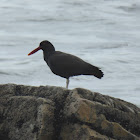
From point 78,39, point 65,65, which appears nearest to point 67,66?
point 65,65

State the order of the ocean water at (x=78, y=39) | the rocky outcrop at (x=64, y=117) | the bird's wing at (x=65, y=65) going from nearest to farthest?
the rocky outcrop at (x=64, y=117) → the bird's wing at (x=65, y=65) → the ocean water at (x=78, y=39)

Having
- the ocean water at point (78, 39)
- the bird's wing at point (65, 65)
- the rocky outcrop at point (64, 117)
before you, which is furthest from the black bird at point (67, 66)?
the rocky outcrop at point (64, 117)

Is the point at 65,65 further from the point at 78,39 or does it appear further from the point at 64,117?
the point at 78,39

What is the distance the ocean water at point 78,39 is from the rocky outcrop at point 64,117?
4.49 meters

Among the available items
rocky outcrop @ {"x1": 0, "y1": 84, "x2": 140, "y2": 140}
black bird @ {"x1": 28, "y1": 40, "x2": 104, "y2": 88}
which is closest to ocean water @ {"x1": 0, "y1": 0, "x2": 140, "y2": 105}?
black bird @ {"x1": 28, "y1": 40, "x2": 104, "y2": 88}

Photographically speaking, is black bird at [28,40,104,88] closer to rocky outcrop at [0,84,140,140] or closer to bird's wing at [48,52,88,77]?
bird's wing at [48,52,88,77]

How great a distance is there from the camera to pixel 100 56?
13.1m

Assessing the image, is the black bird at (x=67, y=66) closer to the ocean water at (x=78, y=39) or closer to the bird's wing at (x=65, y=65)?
the bird's wing at (x=65, y=65)

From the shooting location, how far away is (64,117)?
4297 mm

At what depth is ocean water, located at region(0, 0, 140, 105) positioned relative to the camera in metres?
10.5

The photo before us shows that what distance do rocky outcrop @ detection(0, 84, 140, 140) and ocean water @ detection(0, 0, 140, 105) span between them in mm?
4489

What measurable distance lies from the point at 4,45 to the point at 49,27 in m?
3.15

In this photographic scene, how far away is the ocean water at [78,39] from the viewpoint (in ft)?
34.6

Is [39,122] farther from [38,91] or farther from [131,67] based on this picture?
[131,67]
